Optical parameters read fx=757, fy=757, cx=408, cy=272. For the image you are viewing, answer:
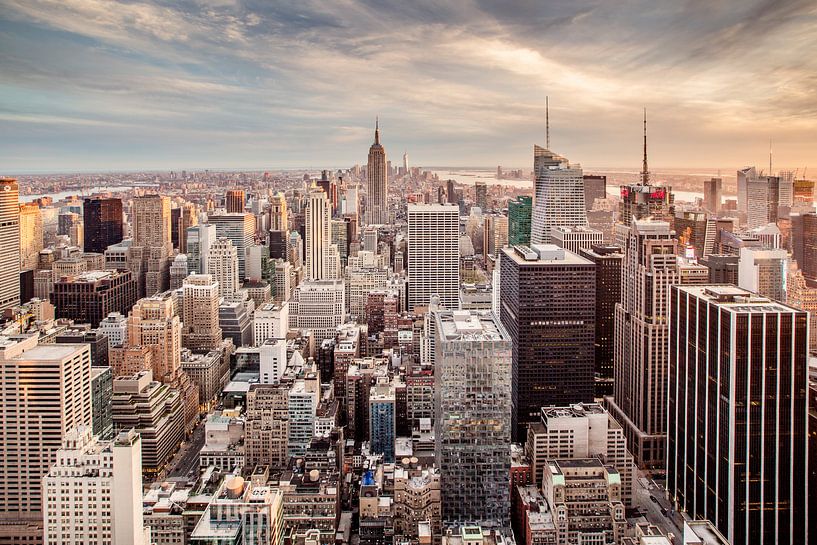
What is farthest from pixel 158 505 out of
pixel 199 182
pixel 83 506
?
pixel 199 182

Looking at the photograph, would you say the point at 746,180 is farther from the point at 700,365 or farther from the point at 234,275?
the point at 234,275

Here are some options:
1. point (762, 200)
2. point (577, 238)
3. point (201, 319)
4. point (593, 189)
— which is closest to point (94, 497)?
point (201, 319)

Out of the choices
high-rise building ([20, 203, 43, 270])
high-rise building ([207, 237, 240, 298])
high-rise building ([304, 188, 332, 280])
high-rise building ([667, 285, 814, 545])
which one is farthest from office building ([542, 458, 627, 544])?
high-rise building ([304, 188, 332, 280])

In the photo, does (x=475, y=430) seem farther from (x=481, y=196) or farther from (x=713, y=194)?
(x=481, y=196)

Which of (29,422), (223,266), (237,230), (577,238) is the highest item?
(237,230)

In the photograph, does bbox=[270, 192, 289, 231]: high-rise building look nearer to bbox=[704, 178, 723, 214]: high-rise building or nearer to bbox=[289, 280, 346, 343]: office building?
bbox=[289, 280, 346, 343]: office building

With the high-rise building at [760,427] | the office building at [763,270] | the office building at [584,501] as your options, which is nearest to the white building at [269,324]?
the office building at [584,501]

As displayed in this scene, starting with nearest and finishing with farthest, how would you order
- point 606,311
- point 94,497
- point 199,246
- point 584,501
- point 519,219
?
point 94,497
point 584,501
point 606,311
point 199,246
point 519,219
